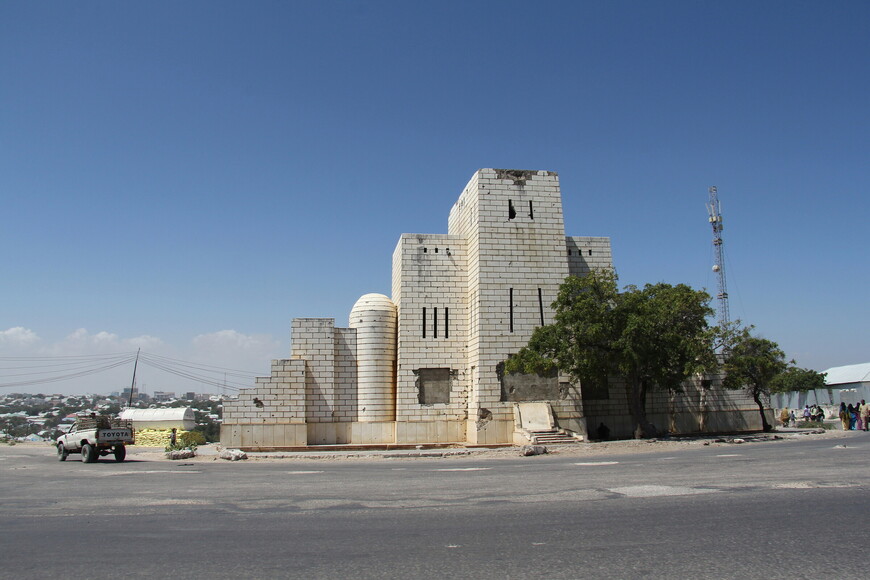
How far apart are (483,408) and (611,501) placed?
56.6 ft

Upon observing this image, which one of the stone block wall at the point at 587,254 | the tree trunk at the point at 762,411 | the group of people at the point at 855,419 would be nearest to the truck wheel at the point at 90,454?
the stone block wall at the point at 587,254

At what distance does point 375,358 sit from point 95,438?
11994mm

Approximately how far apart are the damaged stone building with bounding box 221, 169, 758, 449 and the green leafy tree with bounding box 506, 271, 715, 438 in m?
1.78

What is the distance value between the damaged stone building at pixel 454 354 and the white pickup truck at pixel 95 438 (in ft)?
20.0

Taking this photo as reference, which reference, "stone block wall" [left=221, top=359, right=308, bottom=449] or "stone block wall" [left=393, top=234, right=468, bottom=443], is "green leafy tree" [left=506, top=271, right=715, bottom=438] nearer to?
"stone block wall" [left=393, top=234, right=468, bottom=443]

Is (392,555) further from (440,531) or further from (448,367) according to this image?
(448,367)

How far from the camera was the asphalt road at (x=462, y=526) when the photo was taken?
564 cm

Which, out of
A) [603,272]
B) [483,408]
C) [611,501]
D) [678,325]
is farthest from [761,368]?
[611,501]

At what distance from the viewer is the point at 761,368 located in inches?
1121

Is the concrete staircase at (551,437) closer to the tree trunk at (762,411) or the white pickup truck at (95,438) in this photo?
the tree trunk at (762,411)

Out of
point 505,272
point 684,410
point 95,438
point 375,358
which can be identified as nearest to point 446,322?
point 375,358

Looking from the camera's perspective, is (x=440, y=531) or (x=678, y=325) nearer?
(x=440, y=531)

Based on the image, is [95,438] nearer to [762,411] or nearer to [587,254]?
[587,254]

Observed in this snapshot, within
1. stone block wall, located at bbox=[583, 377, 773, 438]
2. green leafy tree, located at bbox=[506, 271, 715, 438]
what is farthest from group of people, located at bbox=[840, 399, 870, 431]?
green leafy tree, located at bbox=[506, 271, 715, 438]
